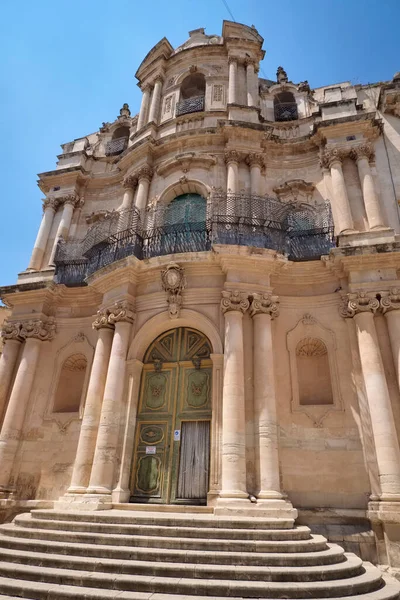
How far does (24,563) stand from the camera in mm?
6082

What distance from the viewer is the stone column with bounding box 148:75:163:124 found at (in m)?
15.4

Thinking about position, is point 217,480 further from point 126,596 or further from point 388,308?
point 388,308

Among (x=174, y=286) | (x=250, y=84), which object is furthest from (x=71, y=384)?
(x=250, y=84)

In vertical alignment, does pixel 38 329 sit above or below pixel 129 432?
above

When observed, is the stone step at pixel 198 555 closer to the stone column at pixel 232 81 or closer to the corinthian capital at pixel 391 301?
the corinthian capital at pixel 391 301

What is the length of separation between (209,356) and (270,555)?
16.4 feet

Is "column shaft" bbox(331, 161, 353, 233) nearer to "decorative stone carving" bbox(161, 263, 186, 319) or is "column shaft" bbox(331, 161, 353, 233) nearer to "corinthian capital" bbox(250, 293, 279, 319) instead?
"corinthian capital" bbox(250, 293, 279, 319)

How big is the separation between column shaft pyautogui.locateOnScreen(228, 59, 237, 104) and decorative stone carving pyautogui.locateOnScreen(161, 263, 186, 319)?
25.0 feet

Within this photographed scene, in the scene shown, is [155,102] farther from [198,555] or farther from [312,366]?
[198,555]

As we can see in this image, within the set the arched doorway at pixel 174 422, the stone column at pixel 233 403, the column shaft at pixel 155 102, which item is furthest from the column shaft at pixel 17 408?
the column shaft at pixel 155 102

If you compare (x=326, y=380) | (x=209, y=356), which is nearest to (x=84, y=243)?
(x=209, y=356)

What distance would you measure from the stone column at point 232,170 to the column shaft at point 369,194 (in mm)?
3715

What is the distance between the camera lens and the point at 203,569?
5.47 m

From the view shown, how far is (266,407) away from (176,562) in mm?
3725
